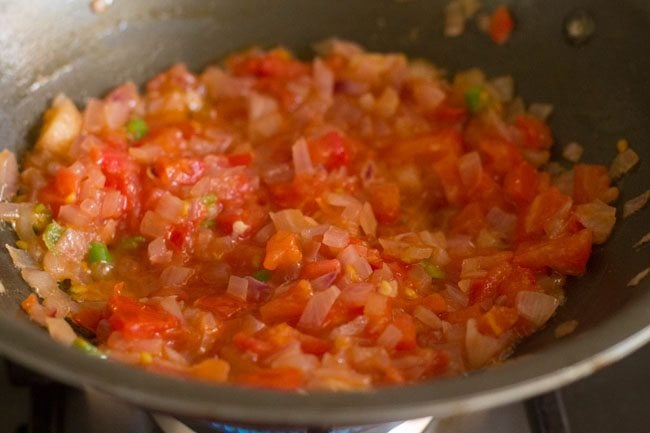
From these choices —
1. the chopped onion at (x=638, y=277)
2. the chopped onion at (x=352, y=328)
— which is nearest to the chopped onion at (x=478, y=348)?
the chopped onion at (x=352, y=328)

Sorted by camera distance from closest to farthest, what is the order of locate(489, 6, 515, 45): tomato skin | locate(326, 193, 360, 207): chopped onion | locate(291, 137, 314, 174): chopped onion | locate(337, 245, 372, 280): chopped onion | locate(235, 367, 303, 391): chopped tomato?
locate(235, 367, 303, 391): chopped tomato → locate(337, 245, 372, 280): chopped onion → locate(326, 193, 360, 207): chopped onion → locate(291, 137, 314, 174): chopped onion → locate(489, 6, 515, 45): tomato skin

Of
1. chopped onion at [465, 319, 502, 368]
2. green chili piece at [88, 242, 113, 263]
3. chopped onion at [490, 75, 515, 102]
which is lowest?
chopped onion at [465, 319, 502, 368]

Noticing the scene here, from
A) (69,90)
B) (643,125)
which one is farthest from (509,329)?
(69,90)

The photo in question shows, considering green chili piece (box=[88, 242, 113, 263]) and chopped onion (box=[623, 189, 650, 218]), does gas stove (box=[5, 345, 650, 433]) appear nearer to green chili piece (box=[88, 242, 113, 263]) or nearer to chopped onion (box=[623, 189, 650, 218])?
green chili piece (box=[88, 242, 113, 263])

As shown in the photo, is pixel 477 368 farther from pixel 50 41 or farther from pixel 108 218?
pixel 50 41

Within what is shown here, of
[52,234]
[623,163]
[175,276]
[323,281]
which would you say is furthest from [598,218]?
[52,234]

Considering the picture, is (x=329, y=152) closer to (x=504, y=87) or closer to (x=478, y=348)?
(x=504, y=87)

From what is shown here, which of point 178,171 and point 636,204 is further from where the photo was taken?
point 178,171

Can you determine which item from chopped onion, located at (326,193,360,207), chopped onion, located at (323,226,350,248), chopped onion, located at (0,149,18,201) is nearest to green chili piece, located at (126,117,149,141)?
chopped onion, located at (0,149,18,201)
